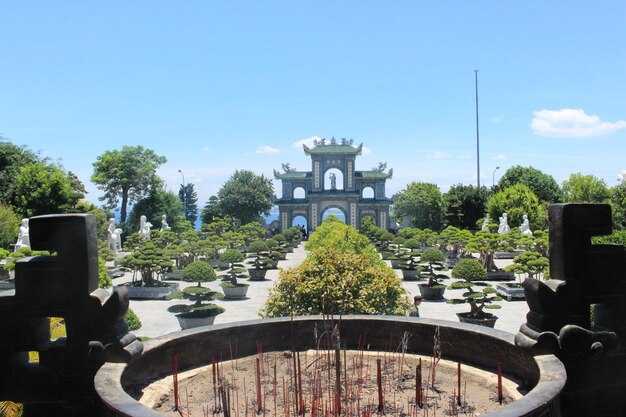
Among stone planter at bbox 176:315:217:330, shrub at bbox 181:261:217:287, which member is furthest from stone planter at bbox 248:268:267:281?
stone planter at bbox 176:315:217:330

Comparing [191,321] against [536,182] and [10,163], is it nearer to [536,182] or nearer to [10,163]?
[10,163]

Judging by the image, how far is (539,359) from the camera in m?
4.29

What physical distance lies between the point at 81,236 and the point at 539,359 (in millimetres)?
3809

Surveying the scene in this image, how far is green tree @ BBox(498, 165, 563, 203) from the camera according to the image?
163 ft

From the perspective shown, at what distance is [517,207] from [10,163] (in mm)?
37822

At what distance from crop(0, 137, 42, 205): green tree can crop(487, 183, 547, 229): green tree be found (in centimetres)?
3464

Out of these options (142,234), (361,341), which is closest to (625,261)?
(361,341)

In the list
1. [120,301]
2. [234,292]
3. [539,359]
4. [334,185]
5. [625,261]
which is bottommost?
[234,292]

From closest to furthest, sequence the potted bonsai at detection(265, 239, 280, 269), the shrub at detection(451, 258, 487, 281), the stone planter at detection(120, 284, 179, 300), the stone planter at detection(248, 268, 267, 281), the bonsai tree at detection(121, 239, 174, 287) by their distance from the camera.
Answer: the shrub at detection(451, 258, 487, 281) → the bonsai tree at detection(121, 239, 174, 287) → the stone planter at detection(120, 284, 179, 300) → the stone planter at detection(248, 268, 267, 281) → the potted bonsai at detection(265, 239, 280, 269)

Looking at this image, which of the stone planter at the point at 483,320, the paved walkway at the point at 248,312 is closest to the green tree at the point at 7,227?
the paved walkway at the point at 248,312

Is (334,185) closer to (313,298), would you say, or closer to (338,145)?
(338,145)

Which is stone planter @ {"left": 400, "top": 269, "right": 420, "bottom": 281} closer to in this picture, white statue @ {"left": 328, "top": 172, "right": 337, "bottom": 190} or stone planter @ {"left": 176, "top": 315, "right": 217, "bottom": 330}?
stone planter @ {"left": 176, "top": 315, "right": 217, "bottom": 330}

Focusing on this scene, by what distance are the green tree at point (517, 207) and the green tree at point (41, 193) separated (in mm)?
30031

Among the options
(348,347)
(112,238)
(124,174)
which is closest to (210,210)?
(124,174)
